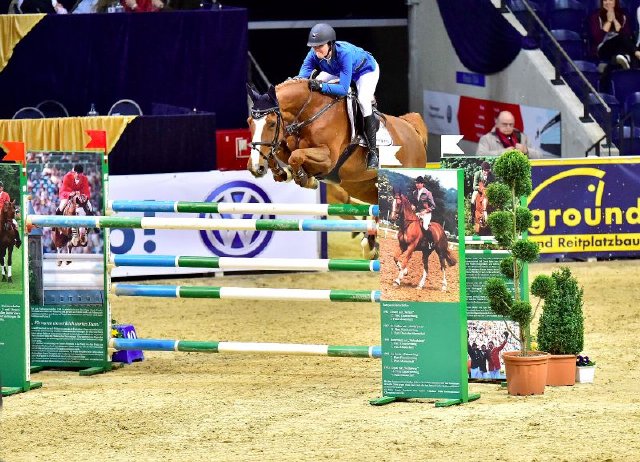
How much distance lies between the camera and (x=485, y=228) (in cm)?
898

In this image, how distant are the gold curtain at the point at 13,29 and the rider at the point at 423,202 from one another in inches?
323

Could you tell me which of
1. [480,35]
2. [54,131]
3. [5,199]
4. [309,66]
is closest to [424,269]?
[309,66]

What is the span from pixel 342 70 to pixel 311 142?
620mm

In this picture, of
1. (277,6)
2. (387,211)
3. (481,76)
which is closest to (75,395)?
(387,211)

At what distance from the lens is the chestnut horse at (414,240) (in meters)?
8.34

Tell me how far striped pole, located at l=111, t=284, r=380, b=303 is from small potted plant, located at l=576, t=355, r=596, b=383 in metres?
1.44

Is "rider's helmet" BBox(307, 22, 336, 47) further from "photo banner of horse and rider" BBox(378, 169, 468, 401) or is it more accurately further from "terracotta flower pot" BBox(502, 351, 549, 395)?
"terracotta flower pot" BBox(502, 351, 549, 395)

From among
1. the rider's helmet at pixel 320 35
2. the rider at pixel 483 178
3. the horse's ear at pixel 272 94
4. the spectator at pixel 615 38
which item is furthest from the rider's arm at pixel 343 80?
the spectator at pixel 615 38

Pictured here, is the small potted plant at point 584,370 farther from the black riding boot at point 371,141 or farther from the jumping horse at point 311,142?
the black riding boot at point 371,141

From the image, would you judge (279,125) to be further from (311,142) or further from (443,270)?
(443,270)

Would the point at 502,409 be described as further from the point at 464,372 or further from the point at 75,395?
the point at 75,395

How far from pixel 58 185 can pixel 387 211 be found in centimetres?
280

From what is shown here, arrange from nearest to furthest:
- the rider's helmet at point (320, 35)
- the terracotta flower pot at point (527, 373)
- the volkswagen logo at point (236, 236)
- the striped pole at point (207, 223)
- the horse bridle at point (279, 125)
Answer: the terracotta flower pot at point (527, 373) < the striped pole at point (207, 223) < the horse bridle at point (279, 125) < the rider's helmet at point (320, 35) < the volkswagen logo at point (236, 236)

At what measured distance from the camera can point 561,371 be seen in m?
8.97
